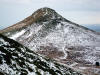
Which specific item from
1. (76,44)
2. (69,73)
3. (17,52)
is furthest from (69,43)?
(17,52)

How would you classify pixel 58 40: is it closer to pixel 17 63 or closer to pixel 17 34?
pixel 17 34

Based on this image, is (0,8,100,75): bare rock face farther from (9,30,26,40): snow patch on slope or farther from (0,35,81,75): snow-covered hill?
(0,35,81,75): snow-covered hill

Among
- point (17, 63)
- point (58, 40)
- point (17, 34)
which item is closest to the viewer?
point (17, 63)

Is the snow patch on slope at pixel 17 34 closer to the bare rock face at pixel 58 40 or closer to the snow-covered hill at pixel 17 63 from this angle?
the bare rock face at pixel 58 40

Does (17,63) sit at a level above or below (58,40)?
above

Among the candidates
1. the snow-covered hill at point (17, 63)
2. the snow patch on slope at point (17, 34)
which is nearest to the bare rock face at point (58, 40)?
the snow patch on slope at point (17, 34)

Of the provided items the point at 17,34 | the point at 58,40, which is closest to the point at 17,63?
the point at 58,40

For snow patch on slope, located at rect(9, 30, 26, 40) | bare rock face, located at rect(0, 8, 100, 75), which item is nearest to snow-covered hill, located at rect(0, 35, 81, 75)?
bare rock face, located at rect(0, 8, 100, 75)

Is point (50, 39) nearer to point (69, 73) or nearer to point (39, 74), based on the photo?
point (69, 73)

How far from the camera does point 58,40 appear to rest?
287 ft

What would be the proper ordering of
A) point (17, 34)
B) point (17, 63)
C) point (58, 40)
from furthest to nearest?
point (17, 34) → point (58, 40) → point (17, 63)

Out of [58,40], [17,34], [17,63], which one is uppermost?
[17,63]

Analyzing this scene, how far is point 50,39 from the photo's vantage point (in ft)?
288

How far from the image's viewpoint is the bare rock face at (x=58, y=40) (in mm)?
69262
